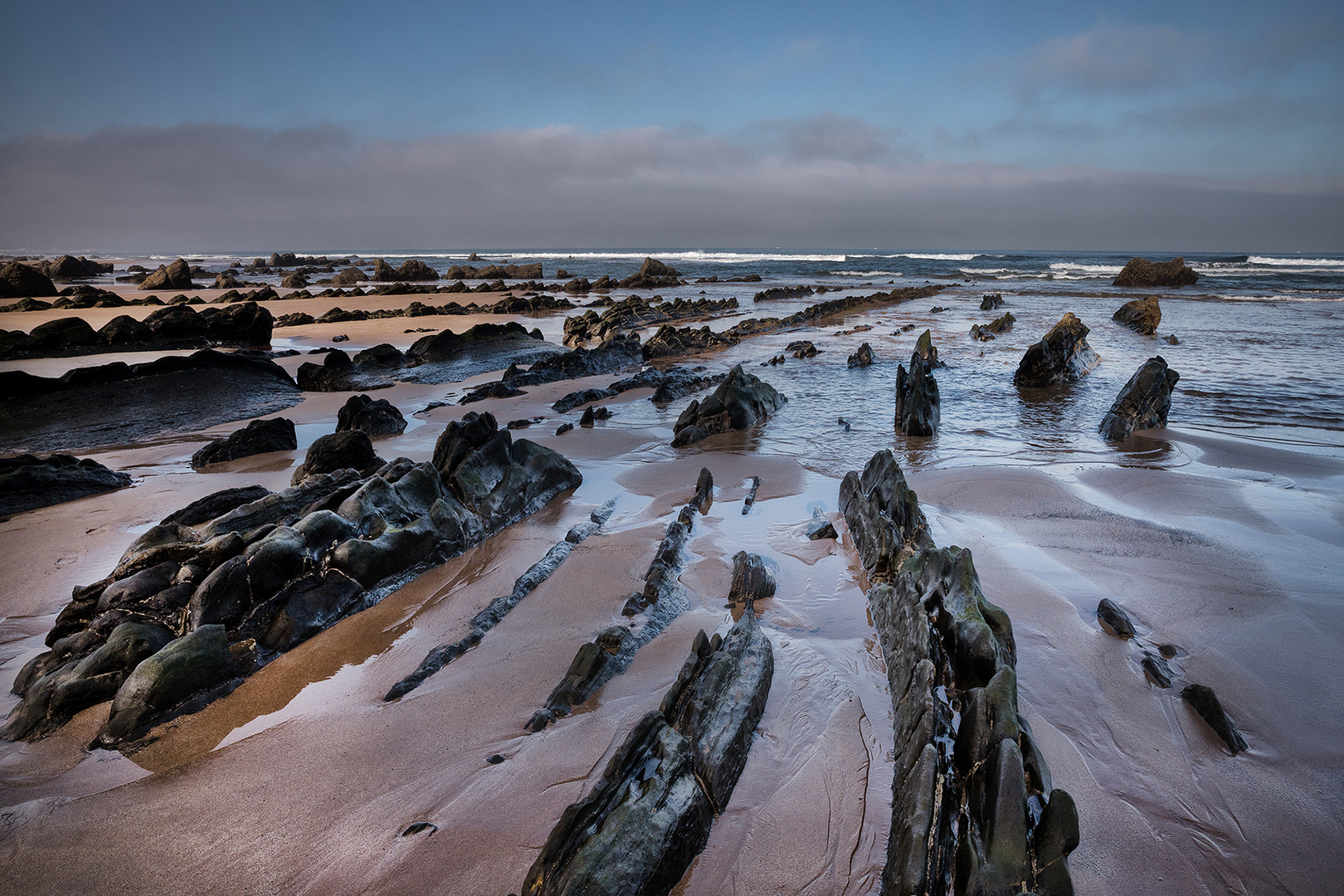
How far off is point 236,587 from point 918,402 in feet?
26.9

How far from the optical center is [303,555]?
13.5 ft

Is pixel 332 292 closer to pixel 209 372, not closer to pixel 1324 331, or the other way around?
pixel 209 372

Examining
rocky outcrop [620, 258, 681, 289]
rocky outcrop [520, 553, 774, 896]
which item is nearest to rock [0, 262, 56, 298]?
rocky outcrop [620, 258, 681, 289]

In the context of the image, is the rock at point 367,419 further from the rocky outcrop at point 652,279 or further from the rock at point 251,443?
the rocky outcrop at point 652,279

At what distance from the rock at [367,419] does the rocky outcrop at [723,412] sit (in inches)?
162

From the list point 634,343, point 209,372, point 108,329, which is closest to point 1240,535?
point 634,343

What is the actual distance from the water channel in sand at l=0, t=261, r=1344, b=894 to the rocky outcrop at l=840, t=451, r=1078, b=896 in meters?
0.28

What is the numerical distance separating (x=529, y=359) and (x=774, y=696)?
13.2 meters

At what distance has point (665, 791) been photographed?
2.30 meters

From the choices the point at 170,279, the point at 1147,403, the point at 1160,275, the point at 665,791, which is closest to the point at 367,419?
the point at 665,791

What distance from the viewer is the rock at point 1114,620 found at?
367 cm

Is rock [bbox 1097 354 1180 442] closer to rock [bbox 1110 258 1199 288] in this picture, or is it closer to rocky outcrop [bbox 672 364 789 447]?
rocky outcrop [bbox 672 364 789 447]

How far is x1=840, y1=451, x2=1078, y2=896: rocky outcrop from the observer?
1.86 m

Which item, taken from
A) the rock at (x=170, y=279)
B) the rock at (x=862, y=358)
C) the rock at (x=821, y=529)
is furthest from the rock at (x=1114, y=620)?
the rock at (x=170, y=279)
